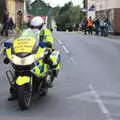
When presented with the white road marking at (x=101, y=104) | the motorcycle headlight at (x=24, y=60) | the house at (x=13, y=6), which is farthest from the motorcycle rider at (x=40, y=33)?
the house at (x=13, y=6)

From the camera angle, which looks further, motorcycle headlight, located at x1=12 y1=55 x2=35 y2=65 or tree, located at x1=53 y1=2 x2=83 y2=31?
tree, located at x1=53 y1=2 x2=83 y2=31

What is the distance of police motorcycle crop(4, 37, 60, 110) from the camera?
9877 mm

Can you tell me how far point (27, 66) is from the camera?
9977 millimetres

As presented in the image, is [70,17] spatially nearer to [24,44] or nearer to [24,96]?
[24,44]

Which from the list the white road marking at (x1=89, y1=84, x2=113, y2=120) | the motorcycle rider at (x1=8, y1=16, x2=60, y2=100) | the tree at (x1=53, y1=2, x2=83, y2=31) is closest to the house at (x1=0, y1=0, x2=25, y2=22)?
the tree at (x1=53, y1=2, x2=83, y2=31)

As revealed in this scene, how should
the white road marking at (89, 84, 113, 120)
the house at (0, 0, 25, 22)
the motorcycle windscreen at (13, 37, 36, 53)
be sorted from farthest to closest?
1. the house at (0, 0, 25, 22)
2. the motorcycle windscreen at (13, 37, 36, 53)
3. the white road marking at (89, 84, 113, 120)

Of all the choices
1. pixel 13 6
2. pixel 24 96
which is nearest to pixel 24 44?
pixel 24 96

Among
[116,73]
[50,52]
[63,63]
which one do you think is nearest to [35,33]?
[50,52]

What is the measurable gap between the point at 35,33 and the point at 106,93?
240 cm

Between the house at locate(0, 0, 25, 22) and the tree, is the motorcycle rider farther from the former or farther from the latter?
the tree

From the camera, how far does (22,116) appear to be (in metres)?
9.45

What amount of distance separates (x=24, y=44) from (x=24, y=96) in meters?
1.07

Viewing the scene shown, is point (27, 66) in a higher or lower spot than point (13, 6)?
higher

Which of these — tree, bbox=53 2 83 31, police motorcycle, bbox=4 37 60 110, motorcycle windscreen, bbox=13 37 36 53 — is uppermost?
motorcycle windscreen, bbox=13 37 36 53
